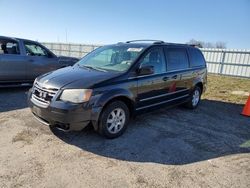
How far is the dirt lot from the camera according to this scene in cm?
290

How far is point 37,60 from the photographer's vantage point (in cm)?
776

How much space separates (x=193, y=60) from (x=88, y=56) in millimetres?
2946

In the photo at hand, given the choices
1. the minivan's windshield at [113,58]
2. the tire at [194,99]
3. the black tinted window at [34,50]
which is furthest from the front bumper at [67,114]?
the black tinted window at [34,50]

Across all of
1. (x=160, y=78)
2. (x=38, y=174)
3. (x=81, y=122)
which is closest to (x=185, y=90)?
(x=160, y=78)

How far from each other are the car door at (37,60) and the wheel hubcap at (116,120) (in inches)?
190

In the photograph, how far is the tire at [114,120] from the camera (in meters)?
3.85

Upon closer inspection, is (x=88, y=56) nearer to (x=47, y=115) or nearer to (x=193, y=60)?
(x=47, y=115)

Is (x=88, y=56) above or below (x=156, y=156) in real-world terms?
above

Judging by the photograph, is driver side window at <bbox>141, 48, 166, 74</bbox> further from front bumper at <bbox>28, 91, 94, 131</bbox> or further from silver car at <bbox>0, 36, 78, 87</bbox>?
silver car at <bbox>0, 36, 78, 87</bbox>

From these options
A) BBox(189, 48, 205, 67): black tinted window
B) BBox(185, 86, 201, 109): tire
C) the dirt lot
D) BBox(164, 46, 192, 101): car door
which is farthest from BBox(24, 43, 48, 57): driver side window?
BBox(185, 86, 201, 109): tire

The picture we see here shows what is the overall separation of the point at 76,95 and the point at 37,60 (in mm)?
4961

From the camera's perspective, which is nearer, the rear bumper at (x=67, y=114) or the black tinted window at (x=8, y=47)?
the rear bumper at (x=67, y=114)

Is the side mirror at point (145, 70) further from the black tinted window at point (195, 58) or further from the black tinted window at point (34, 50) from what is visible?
the black tinted window at point (34, 50)

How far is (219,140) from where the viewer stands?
4.37m
